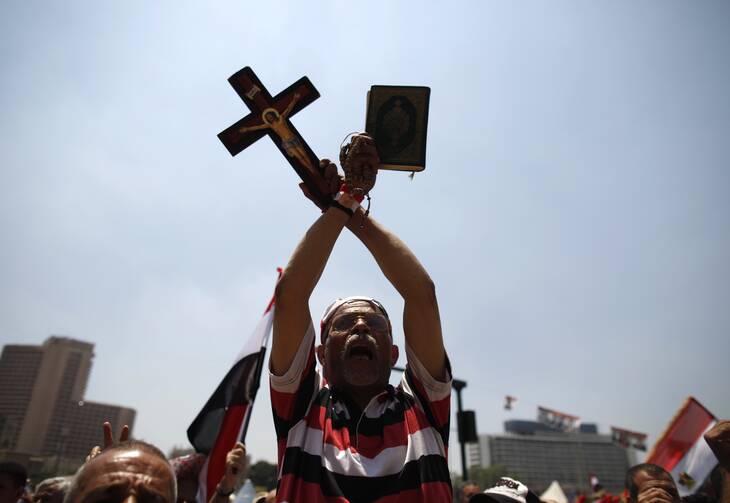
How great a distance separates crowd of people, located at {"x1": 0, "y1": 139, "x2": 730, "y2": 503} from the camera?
193 centimetres

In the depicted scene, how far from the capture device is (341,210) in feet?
8.48

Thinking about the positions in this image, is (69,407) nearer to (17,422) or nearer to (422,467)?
(17,422)

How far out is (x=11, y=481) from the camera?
15.2ft

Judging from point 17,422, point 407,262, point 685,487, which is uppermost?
point 17,422

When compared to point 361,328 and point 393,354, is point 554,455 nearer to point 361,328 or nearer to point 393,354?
point 393,354

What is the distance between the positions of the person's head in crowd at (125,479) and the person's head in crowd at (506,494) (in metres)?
→ 1.55

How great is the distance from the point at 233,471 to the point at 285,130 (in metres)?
2.89

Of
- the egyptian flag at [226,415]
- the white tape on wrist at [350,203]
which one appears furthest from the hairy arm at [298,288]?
the egyptian flag at [226,415]

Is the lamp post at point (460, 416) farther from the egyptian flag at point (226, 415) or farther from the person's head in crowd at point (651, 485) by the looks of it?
the person's head in crowd at point (651, 485)

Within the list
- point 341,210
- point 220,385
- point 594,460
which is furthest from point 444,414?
point 594,460

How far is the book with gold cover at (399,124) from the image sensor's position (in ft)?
9.95

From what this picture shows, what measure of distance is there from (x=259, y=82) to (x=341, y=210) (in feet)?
4.18

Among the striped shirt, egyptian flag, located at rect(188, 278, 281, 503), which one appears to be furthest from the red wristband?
egyptian flag, located at rect(188, 278, 281, 503)

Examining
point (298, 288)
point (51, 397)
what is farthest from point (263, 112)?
point (51, 397)
